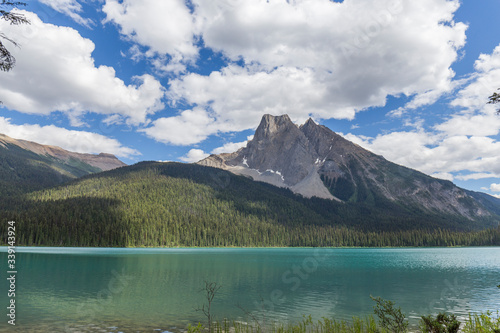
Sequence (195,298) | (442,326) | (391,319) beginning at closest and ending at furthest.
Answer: (442,326) → (391,319) → (195,298)

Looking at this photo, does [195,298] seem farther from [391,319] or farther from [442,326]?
[442,326]

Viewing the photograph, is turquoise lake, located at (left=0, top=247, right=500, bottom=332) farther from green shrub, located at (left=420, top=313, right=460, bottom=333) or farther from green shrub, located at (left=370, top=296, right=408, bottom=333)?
green shrub, located at (left=420, top=313, right=460, bottom=333)

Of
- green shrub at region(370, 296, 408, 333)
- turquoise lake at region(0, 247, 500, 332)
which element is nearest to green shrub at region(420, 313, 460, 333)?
green shrub at region(370, 296, 408, 333)

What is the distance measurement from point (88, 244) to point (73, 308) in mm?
152442

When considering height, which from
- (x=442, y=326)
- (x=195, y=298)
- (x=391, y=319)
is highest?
(x=442, y=326)

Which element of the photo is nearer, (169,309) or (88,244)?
(169,309)

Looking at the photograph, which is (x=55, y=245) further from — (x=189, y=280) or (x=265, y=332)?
(x=265, y=332)

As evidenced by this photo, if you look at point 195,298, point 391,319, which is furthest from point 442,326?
point 195,298

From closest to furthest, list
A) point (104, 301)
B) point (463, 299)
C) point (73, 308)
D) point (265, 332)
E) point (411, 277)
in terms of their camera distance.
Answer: point (265, 332), point (73, 308), point (104, 301), point (463, 299), point (411, 277)

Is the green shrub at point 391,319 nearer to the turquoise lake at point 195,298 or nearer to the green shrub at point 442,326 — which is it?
the green shrub at point 442,326

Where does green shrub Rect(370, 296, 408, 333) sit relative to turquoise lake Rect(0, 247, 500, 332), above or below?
above

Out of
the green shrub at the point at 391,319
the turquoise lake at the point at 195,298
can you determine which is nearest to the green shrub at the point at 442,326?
the green shrub at the point at 391,319

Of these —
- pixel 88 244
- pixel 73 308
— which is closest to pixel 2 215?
pixel 88 244

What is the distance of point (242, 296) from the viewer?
37625 mm
